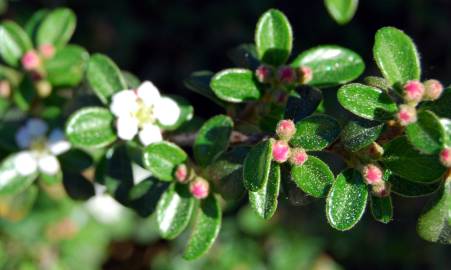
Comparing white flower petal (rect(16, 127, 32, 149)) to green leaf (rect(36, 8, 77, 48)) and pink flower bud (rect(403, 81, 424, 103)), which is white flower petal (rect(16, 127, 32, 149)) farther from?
pink flower bud (rect(403, 81, 424, 103))

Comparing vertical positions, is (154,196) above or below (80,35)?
above

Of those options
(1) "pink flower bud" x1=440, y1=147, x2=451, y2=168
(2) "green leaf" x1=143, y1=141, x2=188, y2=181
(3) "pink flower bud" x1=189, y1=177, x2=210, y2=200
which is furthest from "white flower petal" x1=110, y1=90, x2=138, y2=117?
(1) "pink flower bud" x1=440, y1=147, x2=451, y2=168

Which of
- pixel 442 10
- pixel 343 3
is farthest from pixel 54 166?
pixel 442 10

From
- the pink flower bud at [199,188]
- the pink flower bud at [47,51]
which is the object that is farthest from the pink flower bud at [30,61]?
the pink flower bud at [199,188]

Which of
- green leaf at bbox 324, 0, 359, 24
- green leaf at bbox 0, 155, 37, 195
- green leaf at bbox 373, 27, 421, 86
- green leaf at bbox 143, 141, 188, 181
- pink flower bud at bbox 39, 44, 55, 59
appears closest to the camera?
green leaf at bbox 373, 27, 421, 86

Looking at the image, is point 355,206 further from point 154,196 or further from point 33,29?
point 33,29

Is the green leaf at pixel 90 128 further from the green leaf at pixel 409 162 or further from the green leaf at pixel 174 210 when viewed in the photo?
the green leaf at pixel 409 162
